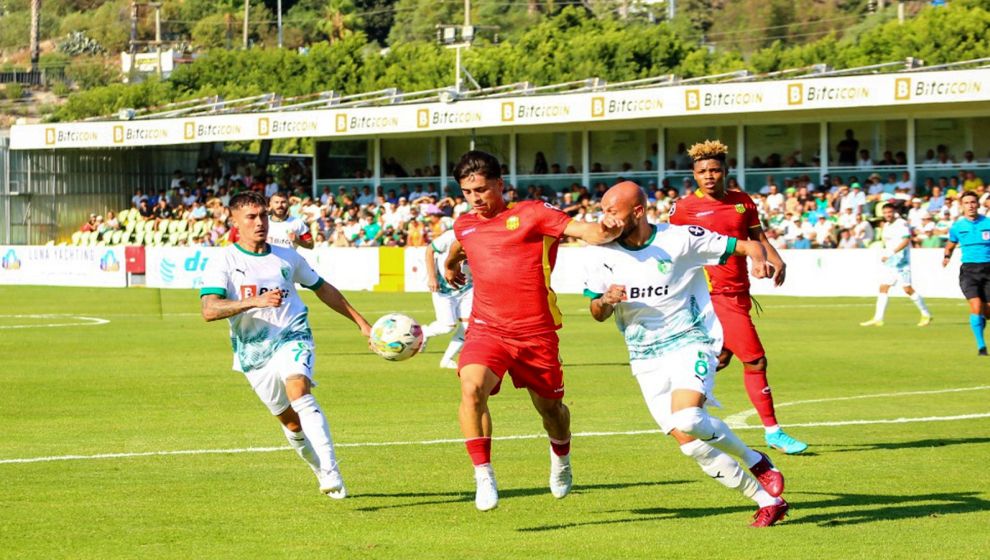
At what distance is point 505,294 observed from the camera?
927cm

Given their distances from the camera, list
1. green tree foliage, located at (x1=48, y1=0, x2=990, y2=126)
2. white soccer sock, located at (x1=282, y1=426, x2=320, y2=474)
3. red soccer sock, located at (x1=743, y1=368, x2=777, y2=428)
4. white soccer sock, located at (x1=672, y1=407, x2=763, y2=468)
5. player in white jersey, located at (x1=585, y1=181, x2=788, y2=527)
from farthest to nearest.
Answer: green tree foliage, located at (x1=48, y1=0, x2=990, y2=126)
red soccer sock, located at (x1=743, y1=368, x2=777, y2=428)
white soccer sock, located at (x1=282, y1=426, x2=320, y2=474)
player in white jersey, located at (x1=585, y1=181, x2=788, y2=527)
white soccer sock, located at (x1=672, y1=407, x2=763, y2=468)

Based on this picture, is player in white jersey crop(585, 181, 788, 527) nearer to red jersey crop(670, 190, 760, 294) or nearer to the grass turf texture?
the grass turf texture

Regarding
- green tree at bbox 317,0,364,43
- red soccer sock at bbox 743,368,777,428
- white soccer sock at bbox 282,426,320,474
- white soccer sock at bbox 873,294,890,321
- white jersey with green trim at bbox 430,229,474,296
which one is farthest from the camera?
green tree at bbox 317,0,364,43

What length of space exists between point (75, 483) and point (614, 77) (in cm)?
6719

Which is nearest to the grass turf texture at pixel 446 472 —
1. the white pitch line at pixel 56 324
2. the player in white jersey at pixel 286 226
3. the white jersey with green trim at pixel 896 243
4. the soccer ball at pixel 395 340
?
the soccer ball at pixel 395 340

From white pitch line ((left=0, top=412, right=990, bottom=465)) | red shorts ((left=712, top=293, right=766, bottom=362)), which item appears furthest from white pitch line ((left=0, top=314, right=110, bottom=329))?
red shorts ((left=712, top=293, right=766, bottom=362))

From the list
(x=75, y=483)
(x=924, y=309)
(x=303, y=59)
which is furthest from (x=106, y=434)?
(x=303, y=59)

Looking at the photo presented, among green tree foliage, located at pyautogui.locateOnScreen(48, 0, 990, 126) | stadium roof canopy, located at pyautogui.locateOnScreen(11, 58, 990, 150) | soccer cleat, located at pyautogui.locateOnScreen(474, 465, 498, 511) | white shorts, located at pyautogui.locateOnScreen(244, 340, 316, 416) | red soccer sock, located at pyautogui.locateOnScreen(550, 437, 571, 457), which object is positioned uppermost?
green tree foliage, located at pyautogui.locateOnScreen(48, 0, 990, 126)

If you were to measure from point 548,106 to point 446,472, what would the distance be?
40.9 meters

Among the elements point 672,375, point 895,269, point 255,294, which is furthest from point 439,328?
point 672,375

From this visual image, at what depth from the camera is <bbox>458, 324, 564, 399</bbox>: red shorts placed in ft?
29.9

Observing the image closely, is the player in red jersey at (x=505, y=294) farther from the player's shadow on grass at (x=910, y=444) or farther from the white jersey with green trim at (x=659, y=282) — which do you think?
the player's shadow on grass at (x=910, y=444)

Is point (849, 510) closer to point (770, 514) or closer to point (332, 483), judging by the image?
point (770, 514)

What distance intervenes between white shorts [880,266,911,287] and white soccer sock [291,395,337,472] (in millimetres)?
20240
